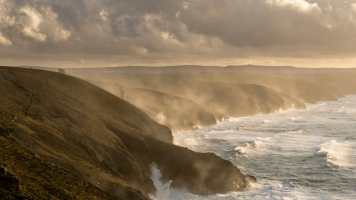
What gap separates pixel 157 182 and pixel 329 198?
71.5 feet

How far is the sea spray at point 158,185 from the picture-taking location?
38250 mm

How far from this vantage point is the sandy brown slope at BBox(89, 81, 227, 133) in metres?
90.9

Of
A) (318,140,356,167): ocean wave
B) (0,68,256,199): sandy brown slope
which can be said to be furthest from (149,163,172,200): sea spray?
(318,140,356,167): ocean wave

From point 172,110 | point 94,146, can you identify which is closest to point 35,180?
point 94,146

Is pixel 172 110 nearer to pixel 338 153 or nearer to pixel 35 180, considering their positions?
pixel 338 153

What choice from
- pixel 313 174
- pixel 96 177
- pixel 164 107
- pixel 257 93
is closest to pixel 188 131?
pixel 164 107

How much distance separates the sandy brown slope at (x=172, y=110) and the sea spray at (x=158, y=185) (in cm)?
4333

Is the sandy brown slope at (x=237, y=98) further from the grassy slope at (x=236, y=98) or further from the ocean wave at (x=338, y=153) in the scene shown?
the ocean wave at (x=338, y=153)

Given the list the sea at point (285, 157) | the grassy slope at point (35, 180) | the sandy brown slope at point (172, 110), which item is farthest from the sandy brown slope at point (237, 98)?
the grassy slope at point (35, 180)

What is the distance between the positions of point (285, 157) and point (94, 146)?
35074 mm

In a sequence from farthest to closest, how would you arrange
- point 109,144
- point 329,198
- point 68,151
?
point 109,144 < point 329,198 < point 68,151

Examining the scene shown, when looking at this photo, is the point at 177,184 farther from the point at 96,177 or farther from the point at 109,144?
the point at 96,177

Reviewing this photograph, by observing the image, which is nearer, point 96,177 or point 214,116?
point 96,177

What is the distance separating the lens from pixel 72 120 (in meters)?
43.3
